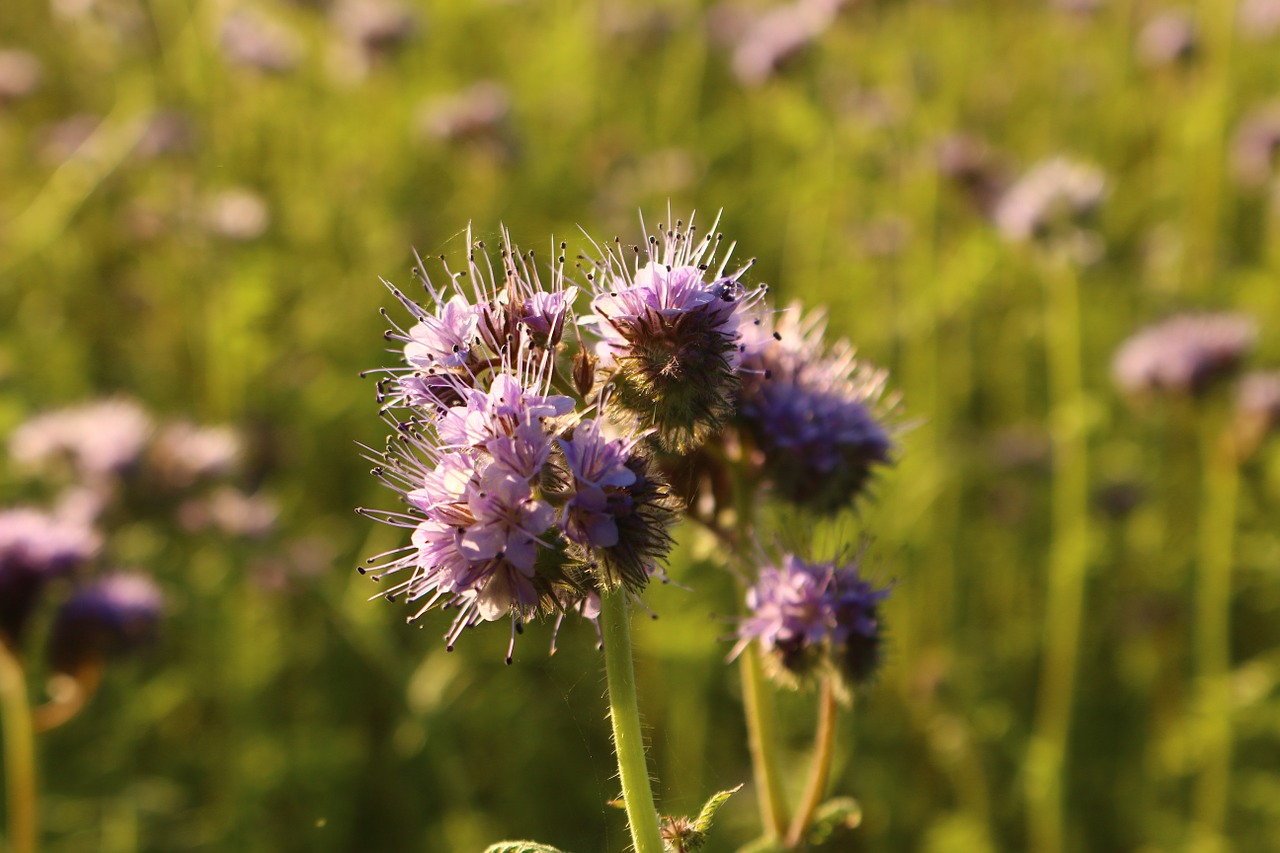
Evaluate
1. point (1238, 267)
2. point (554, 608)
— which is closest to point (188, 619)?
point (554, 608)

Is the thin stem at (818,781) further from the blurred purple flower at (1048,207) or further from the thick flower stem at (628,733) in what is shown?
the blurred purple flower at (1048,207)

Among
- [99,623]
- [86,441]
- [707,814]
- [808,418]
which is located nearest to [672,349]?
[808,418]

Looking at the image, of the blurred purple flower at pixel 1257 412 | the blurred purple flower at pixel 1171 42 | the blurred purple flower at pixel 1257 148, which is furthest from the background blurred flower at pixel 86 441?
the blurred purple flower at pixel 1257 148

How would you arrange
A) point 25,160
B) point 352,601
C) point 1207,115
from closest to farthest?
point 352,601, point 1207,115, point 25,160

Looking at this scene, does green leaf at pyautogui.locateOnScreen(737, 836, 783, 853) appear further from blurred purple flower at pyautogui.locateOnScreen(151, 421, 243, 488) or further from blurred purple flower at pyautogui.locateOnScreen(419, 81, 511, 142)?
blurred purple flower at pyautogui.locateOnScreen(419, 81, 511, 142)

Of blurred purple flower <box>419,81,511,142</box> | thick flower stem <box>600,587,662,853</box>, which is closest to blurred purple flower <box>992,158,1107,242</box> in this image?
blurred purple flower <box>419,81,511,142</box>

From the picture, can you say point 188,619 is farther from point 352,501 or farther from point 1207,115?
point 1207,115
